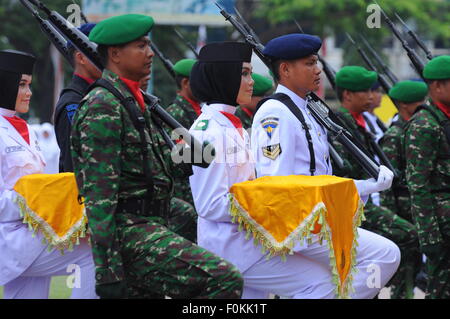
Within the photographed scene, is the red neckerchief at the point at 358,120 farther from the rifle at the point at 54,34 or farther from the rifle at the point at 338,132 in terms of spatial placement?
the rifle at the point at 54,34

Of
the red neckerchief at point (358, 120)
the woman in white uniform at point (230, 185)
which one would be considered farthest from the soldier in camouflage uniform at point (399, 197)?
the woman in white uniform at point (230, 185)

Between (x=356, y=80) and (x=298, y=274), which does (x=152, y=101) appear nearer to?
(x=298, y=274)

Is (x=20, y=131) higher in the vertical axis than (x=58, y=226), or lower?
higher

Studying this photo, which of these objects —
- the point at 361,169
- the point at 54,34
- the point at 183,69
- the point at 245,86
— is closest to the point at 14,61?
the point at 54,34

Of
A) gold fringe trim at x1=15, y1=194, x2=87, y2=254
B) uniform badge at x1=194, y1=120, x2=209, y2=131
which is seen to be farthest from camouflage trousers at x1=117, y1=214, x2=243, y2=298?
uniform badge at x1=194, y1=120, x2=209, y2=131

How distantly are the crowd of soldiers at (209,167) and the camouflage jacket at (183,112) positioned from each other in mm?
13

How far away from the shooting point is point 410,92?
30.2 feet

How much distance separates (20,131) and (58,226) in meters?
1.08

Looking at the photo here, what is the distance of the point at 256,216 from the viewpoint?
5.14 metres

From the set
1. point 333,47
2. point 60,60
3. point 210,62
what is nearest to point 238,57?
point 210,62

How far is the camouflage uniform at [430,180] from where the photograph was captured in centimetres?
683

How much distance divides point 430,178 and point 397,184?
134 centimetres

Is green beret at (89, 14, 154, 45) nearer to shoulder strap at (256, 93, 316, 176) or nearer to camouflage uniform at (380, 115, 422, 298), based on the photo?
shoulder strap at (256, 93, 316, 176)
